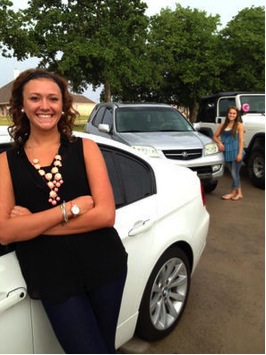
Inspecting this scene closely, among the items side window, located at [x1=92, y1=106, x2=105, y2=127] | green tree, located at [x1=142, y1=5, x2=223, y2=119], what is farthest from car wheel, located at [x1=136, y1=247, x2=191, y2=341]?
green tree, located at [x1=142, y1=5, x2=223, y2=119]

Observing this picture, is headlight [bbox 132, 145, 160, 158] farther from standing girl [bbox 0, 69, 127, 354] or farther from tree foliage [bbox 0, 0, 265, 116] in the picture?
tree foliage [bbox 0, 0, 265, 116]

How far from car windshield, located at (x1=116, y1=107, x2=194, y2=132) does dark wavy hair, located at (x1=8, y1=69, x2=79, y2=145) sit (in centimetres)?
535

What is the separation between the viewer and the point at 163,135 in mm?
6938

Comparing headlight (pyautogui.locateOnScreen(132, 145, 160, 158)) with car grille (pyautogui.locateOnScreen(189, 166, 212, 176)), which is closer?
headlight (pyautogui.locateOnScreen(132, 145, 160, 158))

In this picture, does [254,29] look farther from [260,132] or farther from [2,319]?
[2,319]

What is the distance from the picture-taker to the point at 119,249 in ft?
6.05

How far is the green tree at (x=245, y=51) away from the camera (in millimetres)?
30406

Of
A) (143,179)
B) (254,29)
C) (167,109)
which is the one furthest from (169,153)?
(254,29)

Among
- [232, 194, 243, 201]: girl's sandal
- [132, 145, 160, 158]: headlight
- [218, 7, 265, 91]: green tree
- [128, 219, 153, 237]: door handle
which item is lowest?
[232, 194, 243, 201]: girl's sandal

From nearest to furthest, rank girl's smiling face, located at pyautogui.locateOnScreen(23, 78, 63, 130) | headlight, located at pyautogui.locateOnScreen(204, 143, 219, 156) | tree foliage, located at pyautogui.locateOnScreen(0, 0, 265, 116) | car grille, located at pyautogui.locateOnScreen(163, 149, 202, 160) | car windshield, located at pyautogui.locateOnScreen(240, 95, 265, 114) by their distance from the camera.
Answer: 1. girl's smiling face, located at pyautogui.locateOnScreen(23, 78, 63, 130)
2. car grille, located at pyautogui.locateOnScreen(163, 149, 202, 160)
3. headlight, located at pyautogui.locateOnScreen(204, 143, 219, 156)
4. car windshield, located at pyautogui.locateOnScreen(240, 95, 265, 114)
5. tree foliage, located at pyautogui.locateOnScreen(0, 0, 265, 116)

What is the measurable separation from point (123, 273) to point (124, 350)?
3.93ft

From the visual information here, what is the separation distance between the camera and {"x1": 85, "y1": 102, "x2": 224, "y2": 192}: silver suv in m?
6.36

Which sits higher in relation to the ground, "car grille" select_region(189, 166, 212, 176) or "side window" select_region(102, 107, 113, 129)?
"side window" select_region(102, 107, 113, 129)

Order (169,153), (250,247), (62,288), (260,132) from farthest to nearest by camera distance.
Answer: (260,132), (169,153), (250,247), (62,288)
